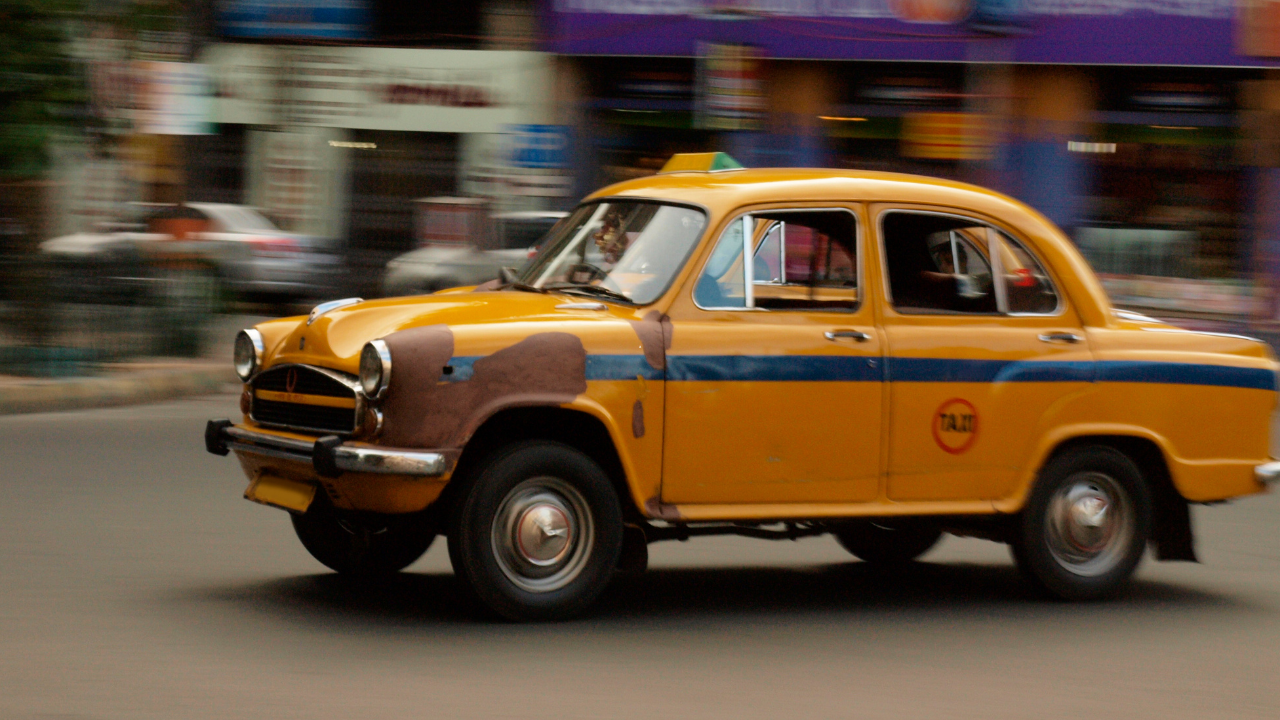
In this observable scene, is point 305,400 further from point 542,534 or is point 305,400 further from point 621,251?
point 621,251

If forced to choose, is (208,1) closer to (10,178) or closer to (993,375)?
(10,178)

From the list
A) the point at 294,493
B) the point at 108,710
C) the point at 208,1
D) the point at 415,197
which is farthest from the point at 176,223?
the point at 108,710

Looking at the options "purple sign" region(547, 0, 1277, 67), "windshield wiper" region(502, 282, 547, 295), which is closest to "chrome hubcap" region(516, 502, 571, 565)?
"windshield wiper" region(502, 282, 547, 295)

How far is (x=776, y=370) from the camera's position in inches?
251

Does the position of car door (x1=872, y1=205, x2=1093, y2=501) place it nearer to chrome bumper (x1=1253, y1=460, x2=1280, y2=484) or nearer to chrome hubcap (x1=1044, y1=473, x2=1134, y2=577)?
chrome hubcap (x1=1044, y1=473, x2=1134, y2=577)

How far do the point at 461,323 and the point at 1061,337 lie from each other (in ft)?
8.25

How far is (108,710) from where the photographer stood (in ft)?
15.9

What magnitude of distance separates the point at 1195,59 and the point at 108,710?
1943 centimetres

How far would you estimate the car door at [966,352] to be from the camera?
6.63m

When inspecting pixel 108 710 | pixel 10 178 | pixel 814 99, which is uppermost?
pixel 814 99

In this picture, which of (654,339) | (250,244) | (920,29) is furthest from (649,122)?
(654,339)

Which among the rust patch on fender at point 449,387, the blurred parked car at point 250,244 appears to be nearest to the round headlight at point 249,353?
the rust patch on fender at point 449,387

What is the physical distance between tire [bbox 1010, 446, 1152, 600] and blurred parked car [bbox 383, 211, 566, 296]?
44.1 ft

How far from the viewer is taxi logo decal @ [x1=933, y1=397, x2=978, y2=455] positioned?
21.9 feet
